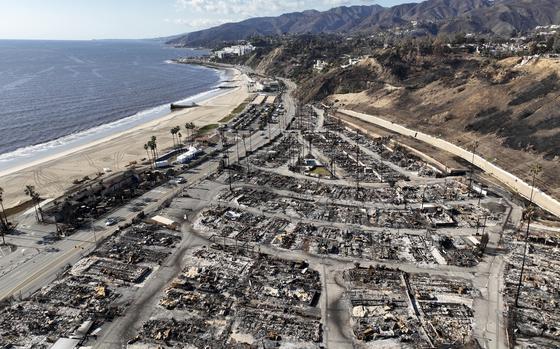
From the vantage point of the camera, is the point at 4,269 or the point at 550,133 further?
the point at 550,133

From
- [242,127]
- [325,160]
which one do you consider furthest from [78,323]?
[242,127]

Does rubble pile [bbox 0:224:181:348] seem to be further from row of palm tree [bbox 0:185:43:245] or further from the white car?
row of palm tree [bbox 0:185:43:245]

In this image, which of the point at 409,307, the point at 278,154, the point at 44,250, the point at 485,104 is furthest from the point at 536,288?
the point at 485,104

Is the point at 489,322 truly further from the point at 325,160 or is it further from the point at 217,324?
the point at 325,160

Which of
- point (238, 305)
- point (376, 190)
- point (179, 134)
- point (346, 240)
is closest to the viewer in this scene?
point (238, 305)

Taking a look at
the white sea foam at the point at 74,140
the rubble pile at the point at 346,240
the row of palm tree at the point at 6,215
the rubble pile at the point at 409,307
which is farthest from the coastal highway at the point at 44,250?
the white sea foam at the point at 74,140

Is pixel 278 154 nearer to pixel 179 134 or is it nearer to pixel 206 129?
pixel 179 134
